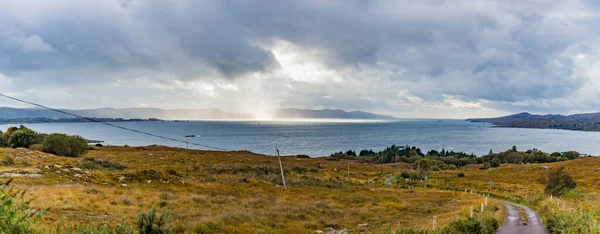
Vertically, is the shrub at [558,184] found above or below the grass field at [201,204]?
below

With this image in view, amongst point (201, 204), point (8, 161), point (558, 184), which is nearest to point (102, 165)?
point (8, 161)

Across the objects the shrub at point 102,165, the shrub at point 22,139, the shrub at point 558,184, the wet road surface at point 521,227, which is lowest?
the shrub at point 558,184

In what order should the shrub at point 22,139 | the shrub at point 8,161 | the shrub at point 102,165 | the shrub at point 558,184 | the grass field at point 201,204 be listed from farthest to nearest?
the shrub at point 22,139
the shrub at point 558,184
the shrub at point 102,165
the shrub at point 8,161
the grass field at point 201,204

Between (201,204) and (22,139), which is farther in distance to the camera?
(22,139)

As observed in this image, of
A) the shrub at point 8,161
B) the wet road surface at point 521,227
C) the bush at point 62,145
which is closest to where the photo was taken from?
the wet road surface at point 521,227

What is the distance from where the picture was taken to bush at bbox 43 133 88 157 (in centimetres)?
5966

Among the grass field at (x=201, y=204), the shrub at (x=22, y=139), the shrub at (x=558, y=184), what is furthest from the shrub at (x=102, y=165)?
the shrub at (x=558, y=184)

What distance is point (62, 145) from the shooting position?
5994cm

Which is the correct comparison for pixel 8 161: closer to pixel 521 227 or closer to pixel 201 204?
pixel 201 204

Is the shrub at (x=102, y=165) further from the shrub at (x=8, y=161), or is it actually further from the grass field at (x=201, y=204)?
the shrub at (x=8, y=161)

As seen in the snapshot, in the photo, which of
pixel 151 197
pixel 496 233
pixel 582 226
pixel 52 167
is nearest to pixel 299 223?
pixel 151 197

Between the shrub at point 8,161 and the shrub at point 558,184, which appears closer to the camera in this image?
the shrub at point 8,161

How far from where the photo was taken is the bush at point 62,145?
5966 cm

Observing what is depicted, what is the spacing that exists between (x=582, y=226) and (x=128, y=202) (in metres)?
29.9
